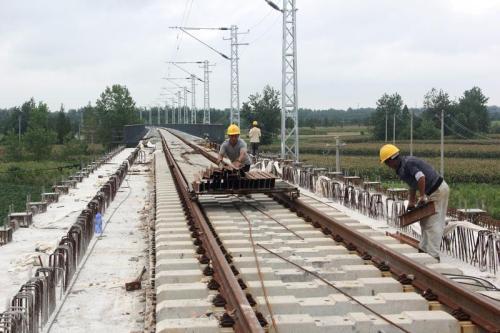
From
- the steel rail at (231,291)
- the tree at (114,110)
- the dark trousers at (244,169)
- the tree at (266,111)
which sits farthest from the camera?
the tree at (114,110)

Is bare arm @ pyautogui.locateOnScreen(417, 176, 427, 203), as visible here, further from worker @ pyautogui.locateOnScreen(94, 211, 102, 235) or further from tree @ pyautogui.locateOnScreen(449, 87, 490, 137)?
tree @ pyautogui.locateOnScreen(449, 87, 490, 137)

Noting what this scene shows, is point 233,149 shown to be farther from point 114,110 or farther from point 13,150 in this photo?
point 114,110

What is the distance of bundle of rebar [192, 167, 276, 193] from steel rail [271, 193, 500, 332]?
2.36 metres

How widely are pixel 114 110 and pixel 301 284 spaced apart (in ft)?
459

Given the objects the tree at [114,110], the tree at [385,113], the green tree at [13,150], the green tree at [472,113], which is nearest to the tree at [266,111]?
the tree at [385,113]

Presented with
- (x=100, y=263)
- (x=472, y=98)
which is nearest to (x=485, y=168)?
(x=100, y=263)

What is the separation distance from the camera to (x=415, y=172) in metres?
7.82

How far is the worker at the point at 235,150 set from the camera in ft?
36.5

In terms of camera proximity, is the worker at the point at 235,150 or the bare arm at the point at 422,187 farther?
the worker at the point at 235,150

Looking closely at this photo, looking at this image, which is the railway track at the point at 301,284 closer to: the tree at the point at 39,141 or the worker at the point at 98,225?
the worker at the point at 98,225

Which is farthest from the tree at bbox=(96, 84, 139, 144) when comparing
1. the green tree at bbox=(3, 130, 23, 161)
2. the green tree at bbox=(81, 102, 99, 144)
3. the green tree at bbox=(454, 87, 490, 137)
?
the green tree at bbox=(454, 87, 490, 137)

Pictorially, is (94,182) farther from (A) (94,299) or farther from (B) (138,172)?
(A) (94,299)

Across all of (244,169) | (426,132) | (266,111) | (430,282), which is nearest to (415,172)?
(430,282)

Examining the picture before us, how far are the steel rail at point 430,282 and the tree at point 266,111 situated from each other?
56234 mm
